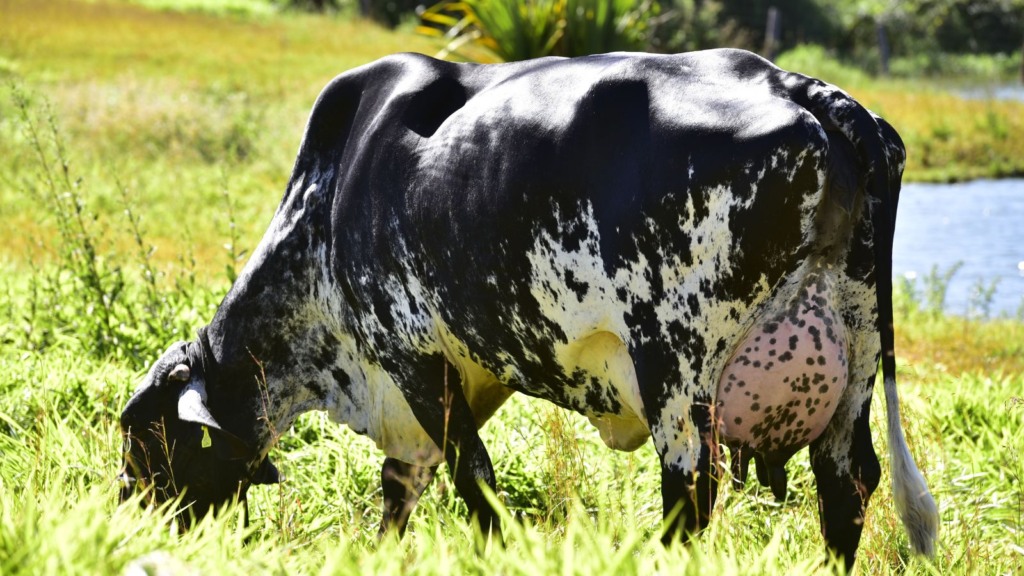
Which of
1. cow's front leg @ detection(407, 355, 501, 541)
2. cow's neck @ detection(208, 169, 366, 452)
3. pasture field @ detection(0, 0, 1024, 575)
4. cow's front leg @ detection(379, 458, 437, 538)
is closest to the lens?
pasture field @ detection(0, 0, 1024, 575)

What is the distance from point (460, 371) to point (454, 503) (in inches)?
36.3

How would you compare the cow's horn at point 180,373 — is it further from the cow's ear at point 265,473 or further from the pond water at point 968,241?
the pond water at point 968,241

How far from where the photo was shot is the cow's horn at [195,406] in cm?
347

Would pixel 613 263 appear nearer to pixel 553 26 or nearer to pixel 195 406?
pixel 195 406

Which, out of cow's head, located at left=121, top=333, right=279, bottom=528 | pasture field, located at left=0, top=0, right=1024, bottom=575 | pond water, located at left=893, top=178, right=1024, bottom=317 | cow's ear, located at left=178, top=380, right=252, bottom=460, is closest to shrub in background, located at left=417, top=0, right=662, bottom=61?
pasture field, located at left=0, top=0, right=1024, bottom=575

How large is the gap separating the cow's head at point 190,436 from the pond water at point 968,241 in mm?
4896

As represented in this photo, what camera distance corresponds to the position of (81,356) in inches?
206

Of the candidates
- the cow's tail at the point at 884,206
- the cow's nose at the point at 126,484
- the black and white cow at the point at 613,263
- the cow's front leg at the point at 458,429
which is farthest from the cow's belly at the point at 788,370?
the cow's nose at the point at 126,484

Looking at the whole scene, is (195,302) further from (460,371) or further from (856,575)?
(856,575)

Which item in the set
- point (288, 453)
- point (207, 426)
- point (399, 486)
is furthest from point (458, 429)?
point (288, 453)

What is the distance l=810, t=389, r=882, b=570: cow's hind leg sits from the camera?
2920 mm

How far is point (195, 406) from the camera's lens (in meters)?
3.55

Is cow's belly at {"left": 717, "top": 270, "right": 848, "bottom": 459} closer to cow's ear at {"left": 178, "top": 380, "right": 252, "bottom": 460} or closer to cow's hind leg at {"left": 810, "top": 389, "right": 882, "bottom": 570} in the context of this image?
cow's hind leg at {"left": 810, "top": 389, "right": 882, "bottom": 570}

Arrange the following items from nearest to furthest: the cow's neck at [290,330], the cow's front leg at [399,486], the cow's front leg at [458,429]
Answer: the cow's front leg at [458,429] → the cow's neck at [290,330] → the cow's front leg at [399,486]
